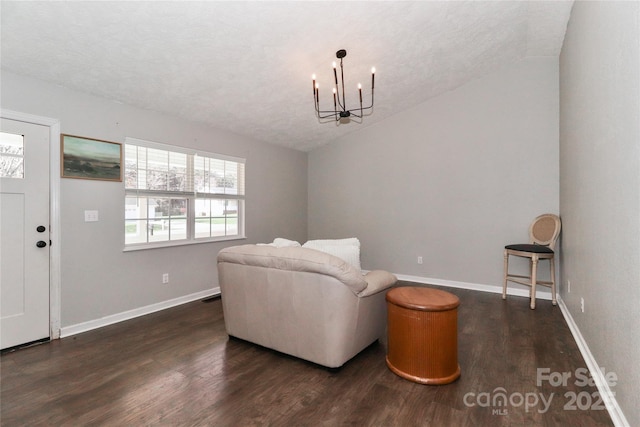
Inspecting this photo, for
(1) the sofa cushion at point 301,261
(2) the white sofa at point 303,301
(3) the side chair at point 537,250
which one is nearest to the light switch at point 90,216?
(2) the white sofa at point 303,301

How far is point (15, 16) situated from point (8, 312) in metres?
2.38

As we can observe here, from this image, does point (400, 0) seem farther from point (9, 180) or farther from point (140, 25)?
point (9, 180)

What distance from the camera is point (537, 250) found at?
378 cm

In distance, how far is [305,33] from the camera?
120 inches

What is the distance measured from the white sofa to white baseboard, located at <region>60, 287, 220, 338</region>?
1484 millimetres

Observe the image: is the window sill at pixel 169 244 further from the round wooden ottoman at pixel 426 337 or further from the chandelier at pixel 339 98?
the round wooden ottoman at pixel 426 337

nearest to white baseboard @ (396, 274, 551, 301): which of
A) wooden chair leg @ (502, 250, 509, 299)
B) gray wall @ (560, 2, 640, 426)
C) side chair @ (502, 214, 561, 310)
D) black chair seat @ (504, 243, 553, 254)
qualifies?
side chair @ (502, 214, 561, 310)

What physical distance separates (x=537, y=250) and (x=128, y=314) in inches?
190

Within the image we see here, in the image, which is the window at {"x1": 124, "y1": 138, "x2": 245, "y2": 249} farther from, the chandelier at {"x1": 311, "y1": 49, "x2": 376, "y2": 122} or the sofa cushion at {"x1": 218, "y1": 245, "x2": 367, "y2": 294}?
the sofa cushion at {"x1": 218, "y1": 245, "x2": 367, "y2": 294}

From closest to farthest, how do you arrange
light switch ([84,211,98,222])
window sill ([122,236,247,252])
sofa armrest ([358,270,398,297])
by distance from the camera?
sofa armrest ([358,270,398,297]) → light switch ([84,211,98,222]) → window sill ([122,236,247,252])

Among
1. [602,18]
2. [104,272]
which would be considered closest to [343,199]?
[104,272]

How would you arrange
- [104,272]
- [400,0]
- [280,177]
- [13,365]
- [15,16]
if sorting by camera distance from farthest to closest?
[280,177] → [104,272] → [400,0] → [13,365] → [15,16]

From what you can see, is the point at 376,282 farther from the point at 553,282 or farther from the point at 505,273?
the point at 553,282

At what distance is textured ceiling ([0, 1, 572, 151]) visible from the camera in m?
2.48
